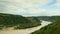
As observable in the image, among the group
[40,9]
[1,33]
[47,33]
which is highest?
[40,9]

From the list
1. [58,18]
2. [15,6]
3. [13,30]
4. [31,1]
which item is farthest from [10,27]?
[58,18]

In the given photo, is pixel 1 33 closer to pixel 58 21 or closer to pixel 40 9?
pixel 40 9

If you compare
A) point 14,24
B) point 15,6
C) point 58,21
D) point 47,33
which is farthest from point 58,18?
point 14,24

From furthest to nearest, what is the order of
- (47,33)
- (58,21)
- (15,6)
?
(15,6) → (58,21) → (47,33)

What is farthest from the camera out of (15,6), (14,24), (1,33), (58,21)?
(14,24)

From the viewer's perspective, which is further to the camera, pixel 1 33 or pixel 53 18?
pixel 1 33

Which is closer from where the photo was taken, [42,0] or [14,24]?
[42,0]

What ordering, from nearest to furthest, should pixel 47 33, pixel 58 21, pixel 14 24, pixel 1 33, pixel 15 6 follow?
pixel 47 33
pixel 58 21
pixel 15 6
pixel 1 33
pixel 14 24

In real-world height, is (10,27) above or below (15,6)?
below

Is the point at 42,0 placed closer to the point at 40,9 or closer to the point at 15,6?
the point at 40,9
